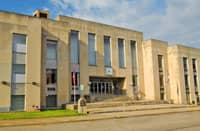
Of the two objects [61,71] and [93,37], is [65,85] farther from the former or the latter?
[93,37]

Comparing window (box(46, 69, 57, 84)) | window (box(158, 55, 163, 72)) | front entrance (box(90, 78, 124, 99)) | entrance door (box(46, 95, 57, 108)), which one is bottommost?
entrance door (box(46, 95, 57, 108))

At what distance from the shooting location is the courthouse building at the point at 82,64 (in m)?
26.7

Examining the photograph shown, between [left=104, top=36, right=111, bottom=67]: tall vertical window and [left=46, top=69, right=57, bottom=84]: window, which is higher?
[left=104, top=36, right=111, bottom=67]: tall vertical window

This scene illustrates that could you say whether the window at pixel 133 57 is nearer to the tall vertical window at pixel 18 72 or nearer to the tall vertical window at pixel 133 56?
the tall vertical window at pixel 133 56

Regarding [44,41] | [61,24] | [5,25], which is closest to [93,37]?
[61,24]

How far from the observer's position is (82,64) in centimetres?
3556

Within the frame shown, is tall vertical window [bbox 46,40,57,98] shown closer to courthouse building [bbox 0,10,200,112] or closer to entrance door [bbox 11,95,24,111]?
courthouse building [bbox 0,10,200,112]

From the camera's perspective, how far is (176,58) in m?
44.8

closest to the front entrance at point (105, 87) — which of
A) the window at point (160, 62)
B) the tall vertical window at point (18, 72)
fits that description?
the window at point (160, 62)

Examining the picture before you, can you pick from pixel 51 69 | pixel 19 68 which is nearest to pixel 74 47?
pixel 51 69

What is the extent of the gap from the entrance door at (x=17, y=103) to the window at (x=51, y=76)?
4883mm

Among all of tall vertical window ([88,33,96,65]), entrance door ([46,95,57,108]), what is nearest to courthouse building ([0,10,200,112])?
tall vertical window ([88,33,96,65])

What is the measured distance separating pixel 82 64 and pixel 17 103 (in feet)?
41.0

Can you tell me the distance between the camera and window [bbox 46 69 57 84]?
30423 mm
